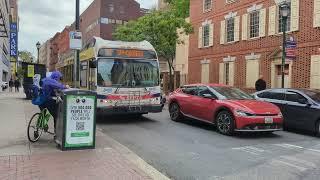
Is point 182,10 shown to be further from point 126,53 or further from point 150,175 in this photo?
point 150,175

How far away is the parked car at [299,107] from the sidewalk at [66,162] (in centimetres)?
600

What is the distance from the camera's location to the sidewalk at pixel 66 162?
708cm

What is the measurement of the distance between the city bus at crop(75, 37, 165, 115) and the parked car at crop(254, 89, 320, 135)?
13.0 ft

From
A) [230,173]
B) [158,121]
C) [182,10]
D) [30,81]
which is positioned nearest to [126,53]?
[158,121]

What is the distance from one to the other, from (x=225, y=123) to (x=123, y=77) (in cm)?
397

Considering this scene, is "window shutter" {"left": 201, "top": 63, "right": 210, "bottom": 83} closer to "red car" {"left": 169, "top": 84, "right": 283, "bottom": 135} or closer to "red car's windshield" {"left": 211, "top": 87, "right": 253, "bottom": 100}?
"red car" {"left": 169, "top": 84, "right": 283, "bottom": 135}

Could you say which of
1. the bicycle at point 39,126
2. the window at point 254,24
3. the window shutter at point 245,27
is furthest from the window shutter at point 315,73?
Answer: the bicycle at point 39,126

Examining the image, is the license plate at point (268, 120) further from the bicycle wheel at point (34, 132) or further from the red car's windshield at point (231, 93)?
the bicycle wheel at point (34, 132)

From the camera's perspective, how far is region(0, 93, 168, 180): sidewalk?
708 centimetres

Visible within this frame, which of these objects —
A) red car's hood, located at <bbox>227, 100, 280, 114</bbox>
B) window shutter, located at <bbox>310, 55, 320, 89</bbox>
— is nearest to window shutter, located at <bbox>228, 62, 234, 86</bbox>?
window shutter, located at <bbox>310, 55, 320, 89</bbox>

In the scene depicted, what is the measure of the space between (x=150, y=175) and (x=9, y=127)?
659 centimetres

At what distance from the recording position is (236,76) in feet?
87.6

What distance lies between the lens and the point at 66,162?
800 cm

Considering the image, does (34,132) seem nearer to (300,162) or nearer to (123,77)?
(123,77)
